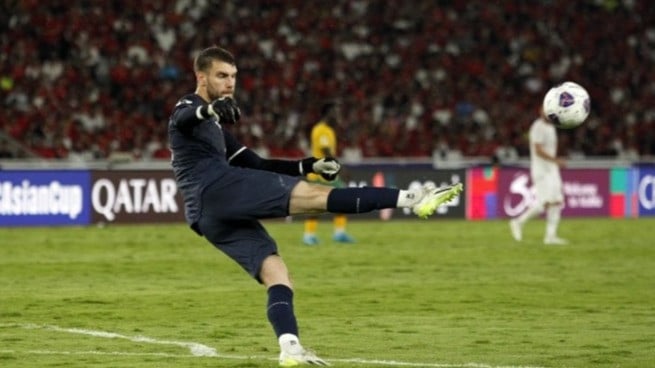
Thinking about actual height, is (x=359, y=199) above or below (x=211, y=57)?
below

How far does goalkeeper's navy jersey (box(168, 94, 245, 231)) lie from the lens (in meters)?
8.85

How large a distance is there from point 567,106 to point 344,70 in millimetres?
23291

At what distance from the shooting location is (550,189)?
22516mm

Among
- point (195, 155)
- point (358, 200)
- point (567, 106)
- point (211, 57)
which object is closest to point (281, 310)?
point (358, 200)

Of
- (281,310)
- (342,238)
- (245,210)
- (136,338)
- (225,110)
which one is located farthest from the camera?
(342,238)

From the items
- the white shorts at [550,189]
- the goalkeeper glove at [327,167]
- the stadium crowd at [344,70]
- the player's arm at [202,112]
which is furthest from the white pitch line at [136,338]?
the stadium crowd at [344,70]

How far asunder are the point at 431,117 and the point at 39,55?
10.2m

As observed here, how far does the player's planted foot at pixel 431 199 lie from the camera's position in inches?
332

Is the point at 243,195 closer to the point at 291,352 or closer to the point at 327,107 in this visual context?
the point at 291,352

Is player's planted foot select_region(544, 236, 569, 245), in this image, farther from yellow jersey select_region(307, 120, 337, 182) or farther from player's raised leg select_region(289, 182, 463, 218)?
player's raised leg select_region(289, 182, 463, 218)

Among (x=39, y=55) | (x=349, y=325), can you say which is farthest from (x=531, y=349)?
(x=39, y=55)

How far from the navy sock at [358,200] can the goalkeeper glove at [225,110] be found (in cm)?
76

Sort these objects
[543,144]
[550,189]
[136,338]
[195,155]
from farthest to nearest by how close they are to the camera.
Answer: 1. [550,189]
2. [543,144]
3. [136,338]
4. [195,155]

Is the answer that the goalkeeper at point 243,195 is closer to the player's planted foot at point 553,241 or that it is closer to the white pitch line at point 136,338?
the white pitch line at point 136,338
